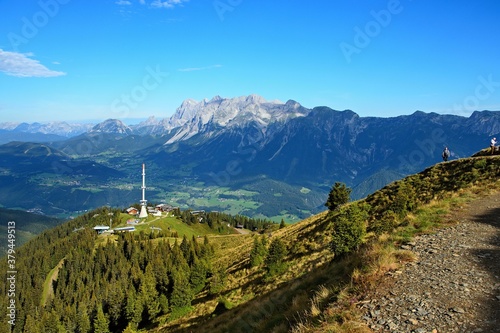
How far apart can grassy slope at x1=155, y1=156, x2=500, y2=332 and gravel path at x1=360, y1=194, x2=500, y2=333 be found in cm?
88

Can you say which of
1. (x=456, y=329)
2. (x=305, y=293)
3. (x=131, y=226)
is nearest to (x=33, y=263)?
(x=131, y=226)

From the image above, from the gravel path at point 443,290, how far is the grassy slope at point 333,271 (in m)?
0.88

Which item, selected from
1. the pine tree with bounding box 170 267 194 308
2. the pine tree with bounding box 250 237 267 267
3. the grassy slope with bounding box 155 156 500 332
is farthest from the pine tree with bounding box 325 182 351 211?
the pine tree with bounding box 170 267 194 308

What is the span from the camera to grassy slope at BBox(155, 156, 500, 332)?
13.8 m

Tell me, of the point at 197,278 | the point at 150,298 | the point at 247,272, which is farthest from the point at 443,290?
the point at 150,298

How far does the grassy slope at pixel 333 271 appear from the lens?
1384cm

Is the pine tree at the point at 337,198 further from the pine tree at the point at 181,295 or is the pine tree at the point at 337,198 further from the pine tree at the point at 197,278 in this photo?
the pine tree at the point at 181,295

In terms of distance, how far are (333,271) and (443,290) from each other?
8021 millimetres

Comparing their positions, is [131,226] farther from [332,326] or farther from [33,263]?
[332,326]

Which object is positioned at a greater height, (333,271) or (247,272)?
(333,271)

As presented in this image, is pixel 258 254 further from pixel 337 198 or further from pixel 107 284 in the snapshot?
pixel 107 284

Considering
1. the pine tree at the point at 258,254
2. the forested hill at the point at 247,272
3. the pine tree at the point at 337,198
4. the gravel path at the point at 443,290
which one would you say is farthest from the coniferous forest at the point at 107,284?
the gravel path at the point at 443,290

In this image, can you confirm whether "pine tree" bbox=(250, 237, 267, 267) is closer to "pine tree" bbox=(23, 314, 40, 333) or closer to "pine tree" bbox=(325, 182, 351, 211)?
"pine tree" bbox=(325, 182, 351, 211)

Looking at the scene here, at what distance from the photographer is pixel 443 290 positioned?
1345 cm
